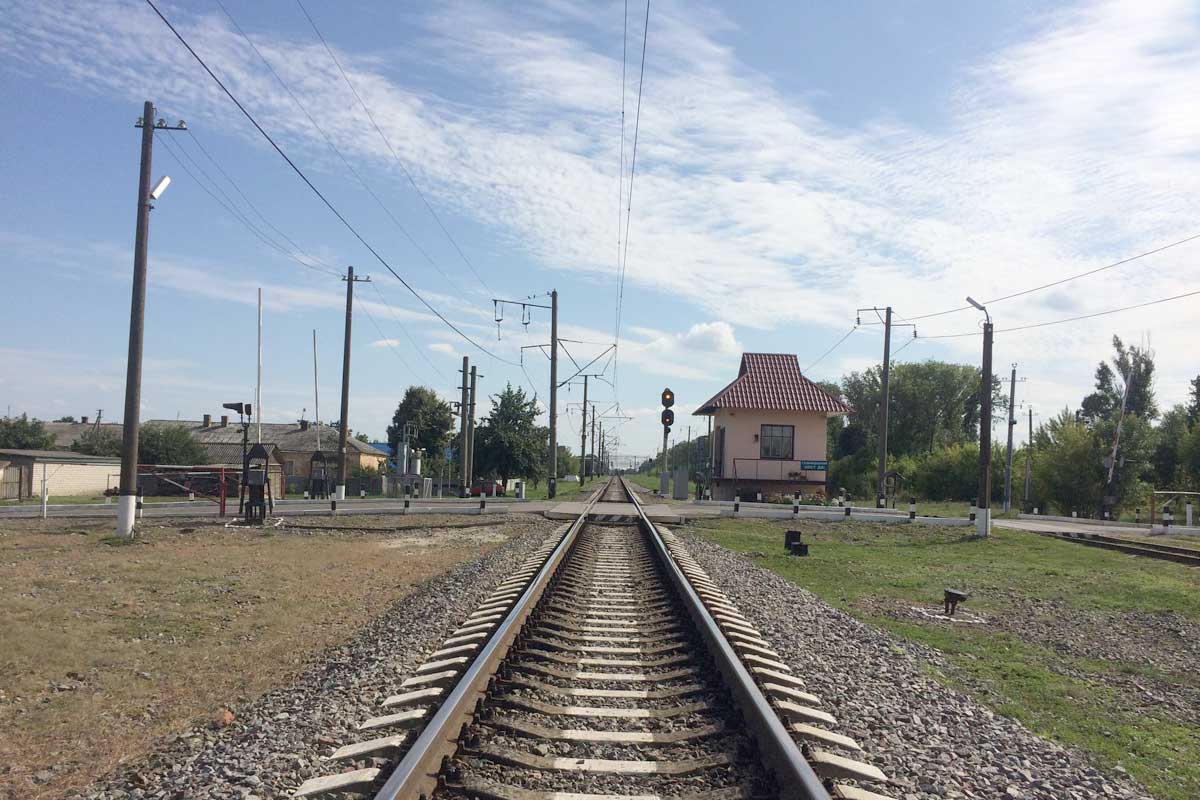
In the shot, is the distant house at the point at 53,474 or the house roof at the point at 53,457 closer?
the distant house at the point at 53,474

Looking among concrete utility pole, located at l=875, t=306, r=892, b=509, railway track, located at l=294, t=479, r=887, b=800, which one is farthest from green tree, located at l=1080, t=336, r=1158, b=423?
railway track, located at l=294, t=479, r=887, b=800

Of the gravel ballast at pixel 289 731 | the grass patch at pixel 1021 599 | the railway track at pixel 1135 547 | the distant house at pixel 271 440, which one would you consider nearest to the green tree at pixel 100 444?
the distant house at pixel 271 440

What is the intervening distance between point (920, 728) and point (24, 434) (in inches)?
3385

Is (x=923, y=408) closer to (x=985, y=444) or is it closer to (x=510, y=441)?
(x=510, y=441)

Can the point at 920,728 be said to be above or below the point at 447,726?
below

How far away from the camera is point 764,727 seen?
4.76 meters

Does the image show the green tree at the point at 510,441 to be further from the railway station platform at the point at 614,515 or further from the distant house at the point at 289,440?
the railway station platform at the point at 614,515

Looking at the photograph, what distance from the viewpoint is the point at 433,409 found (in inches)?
4082

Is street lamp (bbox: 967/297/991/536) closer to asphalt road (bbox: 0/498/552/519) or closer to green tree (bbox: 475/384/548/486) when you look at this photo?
asphalt road (bbox: 0/498/552/519)

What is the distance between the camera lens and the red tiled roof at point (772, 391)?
46625mm

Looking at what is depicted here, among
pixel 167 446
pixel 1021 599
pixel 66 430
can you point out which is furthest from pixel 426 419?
pixel 1021 599

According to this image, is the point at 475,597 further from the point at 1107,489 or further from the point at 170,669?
the point at 1107,489

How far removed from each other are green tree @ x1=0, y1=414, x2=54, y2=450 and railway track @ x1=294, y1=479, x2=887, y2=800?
263 ft

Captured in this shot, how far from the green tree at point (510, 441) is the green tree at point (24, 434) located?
40099 millimetres
